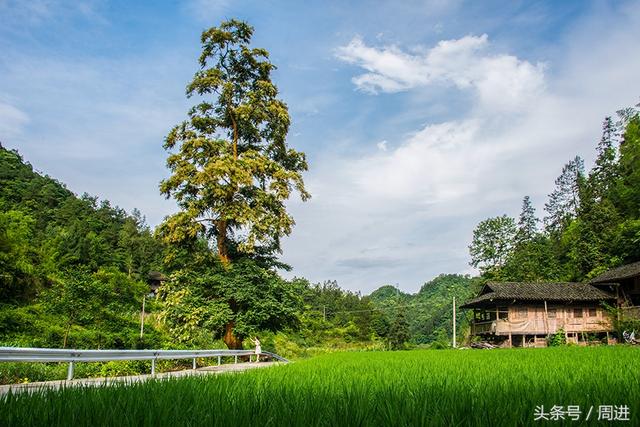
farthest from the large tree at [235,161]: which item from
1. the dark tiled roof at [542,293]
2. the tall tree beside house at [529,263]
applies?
the tall tree beside house at [529,263]

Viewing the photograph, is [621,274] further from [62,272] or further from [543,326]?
[62,272]

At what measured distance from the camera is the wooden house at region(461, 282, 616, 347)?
3862cm

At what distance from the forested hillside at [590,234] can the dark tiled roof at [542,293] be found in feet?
21.1

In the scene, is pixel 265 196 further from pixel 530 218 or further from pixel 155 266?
pixel 530 218

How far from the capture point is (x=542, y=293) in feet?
129

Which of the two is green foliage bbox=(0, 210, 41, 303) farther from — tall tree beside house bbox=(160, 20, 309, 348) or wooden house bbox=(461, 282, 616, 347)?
wooden house bbox=(461, 282, 616, 347)

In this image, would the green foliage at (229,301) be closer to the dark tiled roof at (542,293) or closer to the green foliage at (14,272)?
the green foliage at (14,272)

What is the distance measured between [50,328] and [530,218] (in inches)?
2748

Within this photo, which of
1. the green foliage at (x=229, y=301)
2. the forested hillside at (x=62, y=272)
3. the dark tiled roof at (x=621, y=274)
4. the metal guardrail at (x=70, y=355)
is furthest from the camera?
the dark tiled roof at (x=621, y=274)

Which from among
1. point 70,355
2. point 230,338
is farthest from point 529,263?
point 70,355

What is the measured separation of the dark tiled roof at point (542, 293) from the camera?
38.2 meters

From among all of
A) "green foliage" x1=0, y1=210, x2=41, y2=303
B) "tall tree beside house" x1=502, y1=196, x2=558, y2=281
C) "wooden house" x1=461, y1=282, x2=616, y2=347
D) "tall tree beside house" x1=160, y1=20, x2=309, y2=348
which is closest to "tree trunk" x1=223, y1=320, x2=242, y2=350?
"tall tree beside house" x1=160, y1=20, x2=309, y2=348

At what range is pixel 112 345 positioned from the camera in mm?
23391

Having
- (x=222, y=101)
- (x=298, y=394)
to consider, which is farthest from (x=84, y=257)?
(x=298, y=394)
